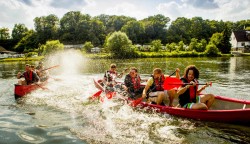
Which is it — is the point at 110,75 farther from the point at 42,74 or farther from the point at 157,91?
the point at 42,74

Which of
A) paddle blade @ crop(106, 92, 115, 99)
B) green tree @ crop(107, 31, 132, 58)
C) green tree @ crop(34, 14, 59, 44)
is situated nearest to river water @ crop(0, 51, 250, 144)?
paddle blade @ crop(106, 92, 115, 99)

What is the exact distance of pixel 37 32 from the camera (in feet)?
327

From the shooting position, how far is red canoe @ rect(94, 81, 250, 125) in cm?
686

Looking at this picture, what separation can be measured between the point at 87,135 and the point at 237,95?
8.04 meters

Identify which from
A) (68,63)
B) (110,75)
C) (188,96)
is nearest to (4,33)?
(68,63)

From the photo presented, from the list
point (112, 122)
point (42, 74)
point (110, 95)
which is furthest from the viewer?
point (42, 74)

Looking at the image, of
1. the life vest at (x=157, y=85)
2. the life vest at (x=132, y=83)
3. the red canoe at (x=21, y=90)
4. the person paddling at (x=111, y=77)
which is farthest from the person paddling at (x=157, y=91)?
the red canoe at (x=21, y=90)

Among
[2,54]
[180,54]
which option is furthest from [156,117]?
[2,54]

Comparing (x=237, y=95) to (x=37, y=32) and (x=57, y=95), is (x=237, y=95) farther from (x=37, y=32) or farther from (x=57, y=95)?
(x=37, y=32)

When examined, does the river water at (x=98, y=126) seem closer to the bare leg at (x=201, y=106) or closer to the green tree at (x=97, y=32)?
the bare leg at (x=201, y=106)

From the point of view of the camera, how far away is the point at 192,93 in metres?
7.52

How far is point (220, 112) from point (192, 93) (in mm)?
962

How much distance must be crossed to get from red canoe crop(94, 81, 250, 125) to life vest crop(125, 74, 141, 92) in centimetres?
130

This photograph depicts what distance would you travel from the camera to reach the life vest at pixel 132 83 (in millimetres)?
9742
